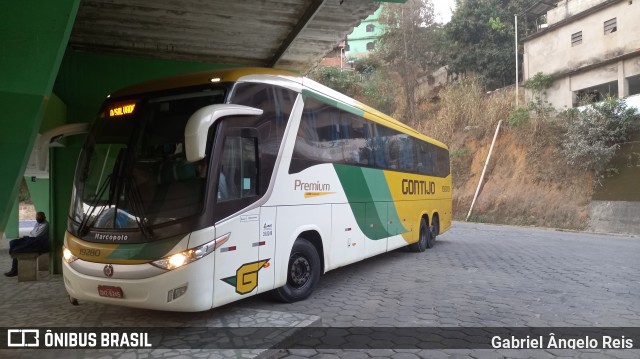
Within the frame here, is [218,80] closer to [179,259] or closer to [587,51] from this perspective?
[179,259]

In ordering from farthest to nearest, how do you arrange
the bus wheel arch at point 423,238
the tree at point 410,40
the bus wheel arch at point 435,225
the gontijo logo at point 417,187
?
the tree at point 410,40 < the bus wheel arch at point 435,225 < the bus wheel arch at point 423,238 < the gontijo logo at point 417,187

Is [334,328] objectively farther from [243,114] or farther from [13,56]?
[13,56]

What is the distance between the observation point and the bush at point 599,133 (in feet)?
67.8

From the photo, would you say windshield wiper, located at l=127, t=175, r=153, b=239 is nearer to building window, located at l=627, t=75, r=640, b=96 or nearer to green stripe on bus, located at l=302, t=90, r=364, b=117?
green stripe on bus, located at l=302, t=90, r=364, b=117

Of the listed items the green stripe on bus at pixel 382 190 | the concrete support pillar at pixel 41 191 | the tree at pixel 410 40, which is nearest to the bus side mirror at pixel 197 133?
the green stripe on bus at pixel 382 190

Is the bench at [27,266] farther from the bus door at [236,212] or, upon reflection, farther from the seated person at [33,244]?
the bus door at [236,212]

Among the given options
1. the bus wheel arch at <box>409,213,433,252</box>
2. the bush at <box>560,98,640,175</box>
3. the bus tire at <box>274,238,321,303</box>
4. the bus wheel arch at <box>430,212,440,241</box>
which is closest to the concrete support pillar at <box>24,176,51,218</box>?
the bus tire at <box>274,238,321,303</box>

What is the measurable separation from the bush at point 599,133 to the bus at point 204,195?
18.9 meters

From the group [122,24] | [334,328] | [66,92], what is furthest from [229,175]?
[66,92]

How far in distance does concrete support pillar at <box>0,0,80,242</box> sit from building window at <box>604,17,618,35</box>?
27360 mm

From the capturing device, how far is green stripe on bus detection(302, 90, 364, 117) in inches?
266

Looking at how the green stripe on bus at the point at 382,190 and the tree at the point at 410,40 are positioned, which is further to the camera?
the tree at the point at 410,40

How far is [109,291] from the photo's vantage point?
15.7ft

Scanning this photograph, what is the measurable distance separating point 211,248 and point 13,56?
273cm
